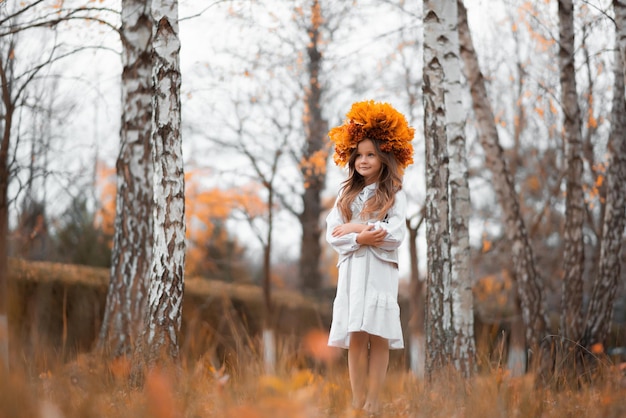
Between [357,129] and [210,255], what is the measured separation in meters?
17.1

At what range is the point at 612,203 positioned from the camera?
7586mm

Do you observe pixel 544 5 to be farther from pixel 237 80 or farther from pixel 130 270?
pixel 130 270

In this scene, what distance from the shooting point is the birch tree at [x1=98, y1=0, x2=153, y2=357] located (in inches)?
247

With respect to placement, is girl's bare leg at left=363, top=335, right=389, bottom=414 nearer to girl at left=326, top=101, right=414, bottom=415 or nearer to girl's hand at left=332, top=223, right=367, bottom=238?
girl at left=326, top=101, right=414, bottom=415

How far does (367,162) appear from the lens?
14.2 feet

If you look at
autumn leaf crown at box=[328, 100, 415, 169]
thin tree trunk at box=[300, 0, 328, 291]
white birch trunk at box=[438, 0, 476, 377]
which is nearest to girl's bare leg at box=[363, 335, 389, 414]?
autumn leaf crown at box=[328, 100, 415, 169]

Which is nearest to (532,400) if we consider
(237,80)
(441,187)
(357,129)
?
(357,129)

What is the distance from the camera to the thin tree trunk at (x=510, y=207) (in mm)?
7988

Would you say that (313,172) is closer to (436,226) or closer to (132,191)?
(132,191)

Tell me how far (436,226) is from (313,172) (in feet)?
32.9

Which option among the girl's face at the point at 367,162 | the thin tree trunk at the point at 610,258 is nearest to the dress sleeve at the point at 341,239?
the girl's face at the point at 367,162

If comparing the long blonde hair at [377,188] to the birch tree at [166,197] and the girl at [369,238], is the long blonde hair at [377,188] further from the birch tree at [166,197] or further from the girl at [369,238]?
the birch tree at [166,197]

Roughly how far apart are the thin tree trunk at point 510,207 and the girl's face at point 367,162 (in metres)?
4.13

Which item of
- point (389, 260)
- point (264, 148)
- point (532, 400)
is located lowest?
point (532, 400)
